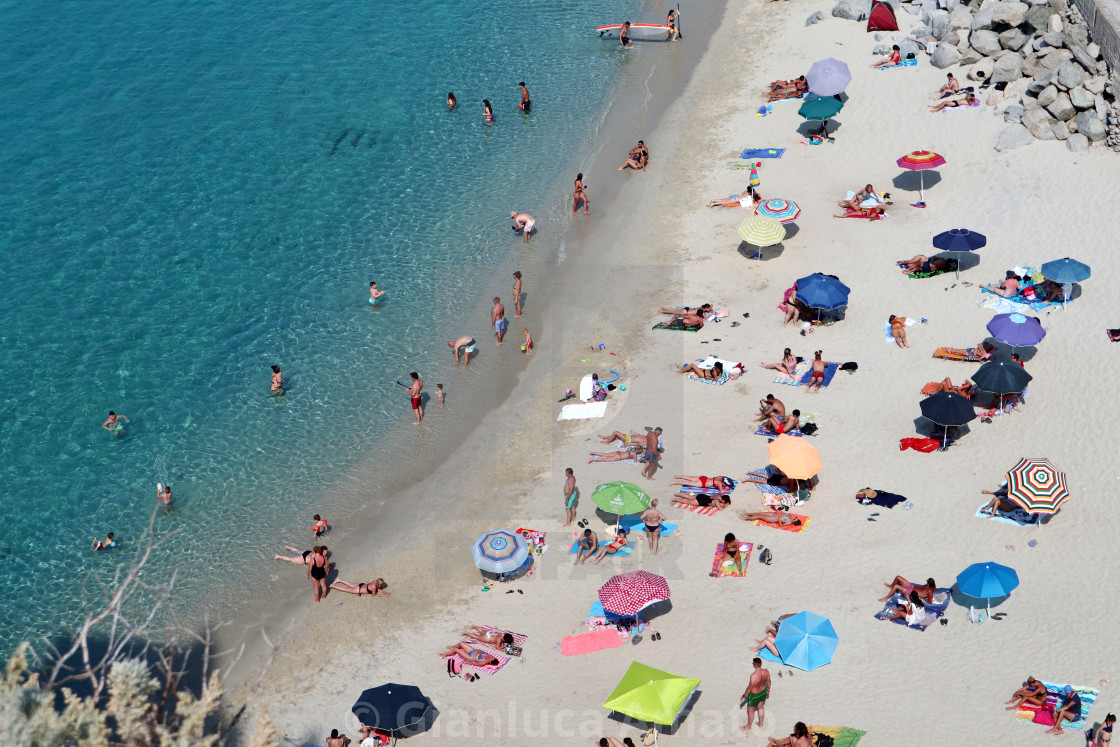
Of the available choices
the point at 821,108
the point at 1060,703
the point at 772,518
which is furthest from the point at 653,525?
the point at 821,108

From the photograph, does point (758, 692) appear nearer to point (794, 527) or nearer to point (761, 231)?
point (794, 527)

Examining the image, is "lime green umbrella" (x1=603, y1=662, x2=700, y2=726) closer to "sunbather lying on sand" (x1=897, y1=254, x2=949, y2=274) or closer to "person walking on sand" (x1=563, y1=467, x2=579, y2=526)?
"person walking on sand" (x1=563, y1=467, x2=579, y2=526)

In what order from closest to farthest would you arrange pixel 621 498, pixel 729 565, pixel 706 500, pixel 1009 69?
pixel 729 565
pixel 621 498
pixel 706 500
pixel 1009 69

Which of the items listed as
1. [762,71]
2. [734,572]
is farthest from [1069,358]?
[762,71]

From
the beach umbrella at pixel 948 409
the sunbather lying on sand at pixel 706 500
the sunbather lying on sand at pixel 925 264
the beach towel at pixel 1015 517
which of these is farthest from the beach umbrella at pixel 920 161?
the sunbather lying on sand at pixel 706 500

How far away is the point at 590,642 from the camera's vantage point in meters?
19.7

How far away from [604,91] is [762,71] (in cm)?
588

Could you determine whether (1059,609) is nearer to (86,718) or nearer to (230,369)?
(86,718)

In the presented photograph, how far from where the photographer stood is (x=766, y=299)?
94.5 feet

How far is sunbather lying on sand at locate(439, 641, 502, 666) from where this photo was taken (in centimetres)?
1958

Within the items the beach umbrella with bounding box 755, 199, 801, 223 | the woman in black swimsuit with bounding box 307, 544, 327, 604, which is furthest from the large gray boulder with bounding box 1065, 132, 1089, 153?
the woman in black swimsuit with bounding box 307, 544, 327, 604

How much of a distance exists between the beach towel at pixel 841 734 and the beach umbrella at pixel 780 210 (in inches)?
650

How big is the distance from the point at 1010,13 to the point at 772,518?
22434 mm

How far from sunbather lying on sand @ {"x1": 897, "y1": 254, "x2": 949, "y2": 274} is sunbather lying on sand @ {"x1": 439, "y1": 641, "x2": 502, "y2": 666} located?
15.9 m
